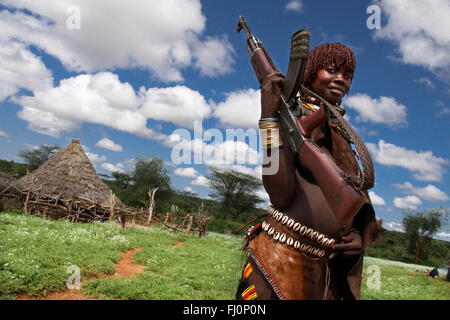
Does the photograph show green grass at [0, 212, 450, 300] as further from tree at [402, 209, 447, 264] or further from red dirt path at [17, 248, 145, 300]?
tree at [402, 209, 447, 264]

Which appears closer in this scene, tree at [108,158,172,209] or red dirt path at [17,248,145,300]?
red dirt path at [17,248,145,300]

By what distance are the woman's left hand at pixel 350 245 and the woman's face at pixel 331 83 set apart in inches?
40.0

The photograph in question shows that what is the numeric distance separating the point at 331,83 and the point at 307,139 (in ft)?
2.40

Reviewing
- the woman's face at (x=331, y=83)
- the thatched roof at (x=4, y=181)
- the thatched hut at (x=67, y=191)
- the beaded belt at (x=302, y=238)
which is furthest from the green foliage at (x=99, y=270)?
the thatched roof at (x=4, y=181)

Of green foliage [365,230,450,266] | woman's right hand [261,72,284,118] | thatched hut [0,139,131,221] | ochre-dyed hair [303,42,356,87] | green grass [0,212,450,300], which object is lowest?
green foliage [365,230,450,266]

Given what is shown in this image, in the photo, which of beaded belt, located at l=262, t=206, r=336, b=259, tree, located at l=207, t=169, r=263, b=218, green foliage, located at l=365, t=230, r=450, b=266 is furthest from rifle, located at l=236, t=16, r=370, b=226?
tree, located at l=207, t=169, r=263, b=218

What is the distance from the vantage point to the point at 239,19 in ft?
7.75

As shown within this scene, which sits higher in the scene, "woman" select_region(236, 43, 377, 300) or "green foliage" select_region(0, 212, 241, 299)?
"woman" select_region(236, 43, 377, 300)

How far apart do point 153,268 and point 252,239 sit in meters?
7.42

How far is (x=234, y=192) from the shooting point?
129ft

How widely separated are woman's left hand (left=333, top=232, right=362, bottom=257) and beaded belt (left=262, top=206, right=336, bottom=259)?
52 millimetres

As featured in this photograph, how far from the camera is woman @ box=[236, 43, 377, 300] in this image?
1.69 m

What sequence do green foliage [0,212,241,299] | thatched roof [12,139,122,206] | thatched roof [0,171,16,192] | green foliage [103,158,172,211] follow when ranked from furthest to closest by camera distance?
green foliage [103,158,172,211] < thatched roof [12,139,122,206] < thatched roof [0,171,16,192] < green foliage [0,212,241,299]
